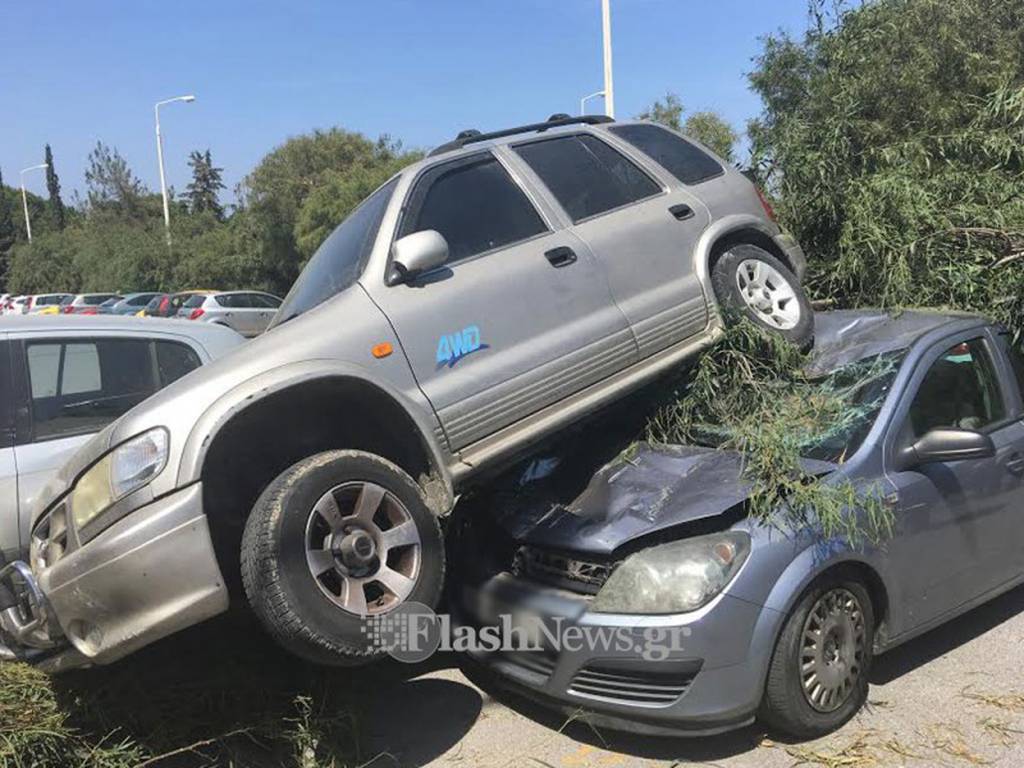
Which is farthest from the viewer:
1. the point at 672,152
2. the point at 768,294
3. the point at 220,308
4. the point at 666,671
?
the point at 220,308

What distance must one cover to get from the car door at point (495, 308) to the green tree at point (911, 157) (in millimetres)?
2174

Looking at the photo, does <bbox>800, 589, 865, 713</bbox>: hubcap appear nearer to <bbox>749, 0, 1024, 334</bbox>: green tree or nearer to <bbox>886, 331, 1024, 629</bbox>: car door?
<bbox>886, 331, 1024, 629</bbox>: car door

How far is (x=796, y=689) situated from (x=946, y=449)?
1230 mm

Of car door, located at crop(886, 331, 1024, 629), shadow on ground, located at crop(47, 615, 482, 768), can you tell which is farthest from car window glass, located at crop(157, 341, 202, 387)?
car door, located at crop(886, 331, 1024, 629)

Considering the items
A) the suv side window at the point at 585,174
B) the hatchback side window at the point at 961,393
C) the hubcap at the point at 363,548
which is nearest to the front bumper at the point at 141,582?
the hubcap at the point at 363,548

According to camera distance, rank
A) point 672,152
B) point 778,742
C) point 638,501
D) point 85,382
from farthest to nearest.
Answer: point 672,152
point 85,382
point 638,501
point 778,742

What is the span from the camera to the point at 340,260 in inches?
173

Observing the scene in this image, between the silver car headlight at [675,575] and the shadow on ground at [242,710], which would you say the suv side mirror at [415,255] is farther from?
the shadow on ground at [242,710]

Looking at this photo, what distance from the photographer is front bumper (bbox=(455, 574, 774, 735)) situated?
11.0ft

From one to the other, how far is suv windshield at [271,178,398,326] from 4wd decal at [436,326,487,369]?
52 centimetres

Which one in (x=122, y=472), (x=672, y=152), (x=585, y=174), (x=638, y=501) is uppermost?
(x=672, y=152)

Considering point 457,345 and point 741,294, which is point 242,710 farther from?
point 741,294

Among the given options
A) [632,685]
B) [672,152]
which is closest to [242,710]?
[632,685]

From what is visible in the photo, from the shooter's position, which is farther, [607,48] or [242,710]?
[607,48]
